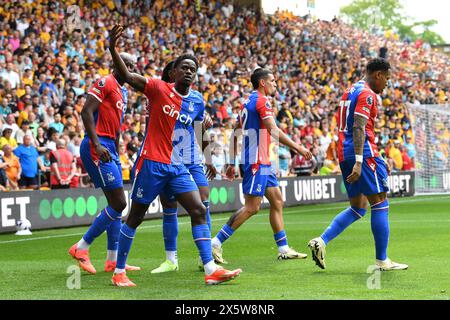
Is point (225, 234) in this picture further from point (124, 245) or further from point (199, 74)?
point (199, 74)

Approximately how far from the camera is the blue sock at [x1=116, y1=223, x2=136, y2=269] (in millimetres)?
9102

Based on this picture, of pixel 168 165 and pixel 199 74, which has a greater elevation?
pixel 199 74

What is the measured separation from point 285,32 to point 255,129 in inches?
1207

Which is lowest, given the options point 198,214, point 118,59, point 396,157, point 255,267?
point 255,267

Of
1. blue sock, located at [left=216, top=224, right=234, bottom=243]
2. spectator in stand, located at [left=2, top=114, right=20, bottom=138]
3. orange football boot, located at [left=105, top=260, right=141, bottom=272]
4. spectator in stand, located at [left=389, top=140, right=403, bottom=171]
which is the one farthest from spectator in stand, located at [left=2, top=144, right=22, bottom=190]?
spectator in stand, located at [left=389, top=140, right=403, bottom=171]

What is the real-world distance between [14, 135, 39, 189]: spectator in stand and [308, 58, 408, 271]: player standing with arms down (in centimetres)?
989

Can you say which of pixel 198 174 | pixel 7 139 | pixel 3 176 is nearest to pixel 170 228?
pixel 198 174

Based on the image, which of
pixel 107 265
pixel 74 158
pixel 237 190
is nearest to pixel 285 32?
pixel 237 190

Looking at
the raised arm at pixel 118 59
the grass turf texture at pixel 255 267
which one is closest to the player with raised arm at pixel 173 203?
the grass turf texture at pixel 255 267

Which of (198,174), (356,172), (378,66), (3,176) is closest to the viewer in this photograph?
(356,172)

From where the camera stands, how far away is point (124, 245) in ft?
30.0

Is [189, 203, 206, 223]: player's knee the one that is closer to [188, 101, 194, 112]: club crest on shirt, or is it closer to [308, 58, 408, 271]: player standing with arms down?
[188, 101, 194, 112]: club crest on shirt

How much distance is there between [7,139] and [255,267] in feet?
31.4

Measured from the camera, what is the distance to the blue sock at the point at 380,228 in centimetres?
1014
